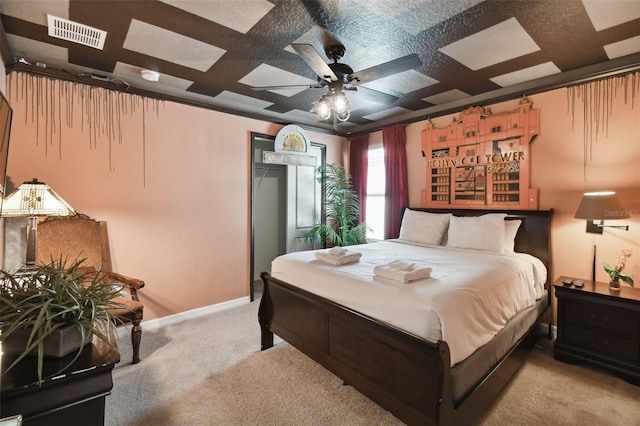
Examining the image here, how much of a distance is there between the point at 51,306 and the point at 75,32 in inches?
87.2

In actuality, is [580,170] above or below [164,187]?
above

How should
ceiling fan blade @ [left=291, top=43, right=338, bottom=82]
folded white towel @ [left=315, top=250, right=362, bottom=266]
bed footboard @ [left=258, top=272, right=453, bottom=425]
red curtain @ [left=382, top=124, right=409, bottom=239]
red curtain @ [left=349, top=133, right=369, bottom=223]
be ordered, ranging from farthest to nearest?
red curtain @ [left=349, top=133, right=369, bottom=223]
red curtain @ [left=382, top=124, right=409, bottom=239]
folded white towel @ [left=315, top=250, right=362, bottom=266]
ceiling fan blade @ [left=291, top=43, right=338, bottom=82]
bed footboard @ [left=258, top=272, right=453, bottom=425]

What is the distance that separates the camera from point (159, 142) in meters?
3.40

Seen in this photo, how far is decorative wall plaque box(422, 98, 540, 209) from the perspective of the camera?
330 centimetres

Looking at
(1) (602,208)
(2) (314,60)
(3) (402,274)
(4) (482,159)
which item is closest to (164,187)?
(2) (314,60)

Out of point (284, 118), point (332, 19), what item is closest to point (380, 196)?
point (284, 118)

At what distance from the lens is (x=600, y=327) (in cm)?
242

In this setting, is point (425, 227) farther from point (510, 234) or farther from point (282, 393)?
point (282, 393)

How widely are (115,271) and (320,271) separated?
2249 mm

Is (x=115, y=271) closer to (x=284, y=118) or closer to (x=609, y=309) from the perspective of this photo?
(x=284, y=118)

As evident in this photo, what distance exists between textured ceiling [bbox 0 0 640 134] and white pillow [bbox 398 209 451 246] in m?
1.50

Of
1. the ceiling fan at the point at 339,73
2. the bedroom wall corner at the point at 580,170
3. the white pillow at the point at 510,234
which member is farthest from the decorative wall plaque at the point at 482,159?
the ceiling fan at the point at 339,73

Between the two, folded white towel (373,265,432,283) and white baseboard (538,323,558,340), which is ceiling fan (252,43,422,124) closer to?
folded white towel (373,265,432,283)

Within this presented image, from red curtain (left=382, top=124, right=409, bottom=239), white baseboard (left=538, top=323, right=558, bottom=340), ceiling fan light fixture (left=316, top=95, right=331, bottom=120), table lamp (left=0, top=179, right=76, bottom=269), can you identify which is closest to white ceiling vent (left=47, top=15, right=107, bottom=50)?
table lamp (left=0, top=179, right=76, bottom=269)
